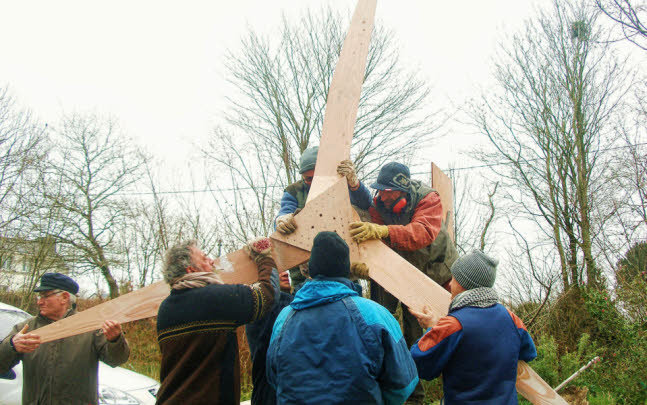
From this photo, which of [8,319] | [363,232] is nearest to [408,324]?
[363,232]

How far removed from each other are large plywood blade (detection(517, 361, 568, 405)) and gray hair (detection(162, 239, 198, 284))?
1914mm

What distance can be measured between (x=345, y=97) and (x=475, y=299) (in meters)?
1.53

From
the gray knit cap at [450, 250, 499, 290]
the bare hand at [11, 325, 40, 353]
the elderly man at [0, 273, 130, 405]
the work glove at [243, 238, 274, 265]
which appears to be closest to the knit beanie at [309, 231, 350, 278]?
the work glove at [243, 238, 274, 265]

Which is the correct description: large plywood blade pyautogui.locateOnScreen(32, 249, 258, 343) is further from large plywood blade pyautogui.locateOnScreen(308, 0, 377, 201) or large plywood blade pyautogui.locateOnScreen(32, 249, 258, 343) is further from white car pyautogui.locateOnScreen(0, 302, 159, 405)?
white car pyautogui.locateOnScreen(0, 302, 159, 405)

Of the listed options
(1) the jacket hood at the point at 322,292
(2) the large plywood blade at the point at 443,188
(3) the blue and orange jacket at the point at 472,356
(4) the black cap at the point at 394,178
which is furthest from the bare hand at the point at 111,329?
(2) the large plywood blade at the point at 443,188

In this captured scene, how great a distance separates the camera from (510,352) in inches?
91.4

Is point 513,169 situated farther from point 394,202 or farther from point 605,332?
point 394,202

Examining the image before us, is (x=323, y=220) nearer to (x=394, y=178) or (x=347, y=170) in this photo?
(x=347, y=170)

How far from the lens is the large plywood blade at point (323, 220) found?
2.69m

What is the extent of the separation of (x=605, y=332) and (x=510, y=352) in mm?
6883

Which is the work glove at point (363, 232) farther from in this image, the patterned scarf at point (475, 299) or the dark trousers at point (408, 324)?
the dark trousers at point (408, 324)

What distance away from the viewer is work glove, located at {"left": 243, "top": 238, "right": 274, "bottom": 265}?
2.60m

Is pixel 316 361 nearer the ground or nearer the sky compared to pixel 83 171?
nearer the ground

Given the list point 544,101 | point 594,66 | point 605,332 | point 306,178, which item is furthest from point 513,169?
point 306,178
